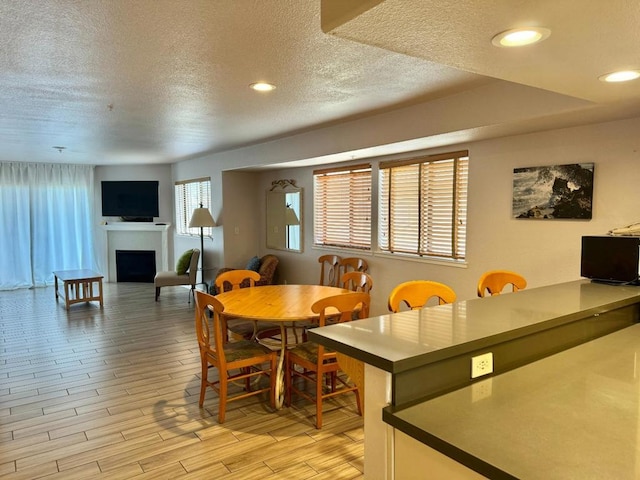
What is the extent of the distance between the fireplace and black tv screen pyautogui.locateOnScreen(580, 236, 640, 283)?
803cm

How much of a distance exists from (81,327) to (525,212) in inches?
207

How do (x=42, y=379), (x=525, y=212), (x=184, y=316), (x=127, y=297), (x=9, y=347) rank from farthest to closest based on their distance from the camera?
(x=127, y=297)
(x=184, y=316)
(x=9, y=347)
(x=42, y=379)
(x=525, y=212)

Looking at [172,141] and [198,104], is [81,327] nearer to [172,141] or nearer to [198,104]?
[172,141]

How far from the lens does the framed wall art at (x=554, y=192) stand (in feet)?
10.3

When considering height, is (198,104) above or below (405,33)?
above

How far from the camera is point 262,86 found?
306 centimetres

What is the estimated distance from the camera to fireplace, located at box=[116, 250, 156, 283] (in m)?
8.88

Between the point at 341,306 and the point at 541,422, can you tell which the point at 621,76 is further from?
the point at 341,306

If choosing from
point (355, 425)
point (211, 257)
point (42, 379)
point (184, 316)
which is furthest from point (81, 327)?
point (355, 425)

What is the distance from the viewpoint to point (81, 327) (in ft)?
17.9

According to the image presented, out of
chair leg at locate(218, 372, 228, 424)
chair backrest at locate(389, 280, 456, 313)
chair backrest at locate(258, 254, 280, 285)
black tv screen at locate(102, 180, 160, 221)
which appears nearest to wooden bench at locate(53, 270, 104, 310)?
black tv screen at locate(102, 180, 160, 221)

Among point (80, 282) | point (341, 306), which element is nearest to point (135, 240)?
point (80, 282)

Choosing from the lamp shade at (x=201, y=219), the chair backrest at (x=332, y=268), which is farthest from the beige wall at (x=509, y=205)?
the lamp shade at (x=201, y=219)

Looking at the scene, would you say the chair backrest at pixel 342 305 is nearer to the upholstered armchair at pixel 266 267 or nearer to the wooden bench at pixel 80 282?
the upholstered armchair at pixel 266 267
